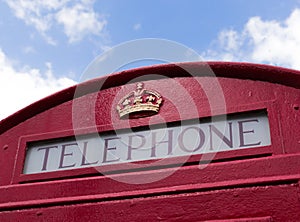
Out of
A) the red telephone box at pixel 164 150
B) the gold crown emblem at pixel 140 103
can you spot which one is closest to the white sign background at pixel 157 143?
the red telephone box at pixel 164 150

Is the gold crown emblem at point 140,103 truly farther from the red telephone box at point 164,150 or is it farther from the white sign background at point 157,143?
the white sign background at point 157,143

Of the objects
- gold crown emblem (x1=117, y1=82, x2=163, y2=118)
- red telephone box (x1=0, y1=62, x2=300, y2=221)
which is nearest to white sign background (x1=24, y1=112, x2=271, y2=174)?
red telephone box (x1=0, y1=62, x2=300, y2=221)

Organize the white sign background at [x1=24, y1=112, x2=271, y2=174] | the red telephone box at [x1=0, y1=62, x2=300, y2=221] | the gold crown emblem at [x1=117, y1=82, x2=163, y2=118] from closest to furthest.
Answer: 1. the red telephone box at [x1=0, y1=62, x2=300, y2=221]
2. the white sign background at [x1=24, y1=112, x2=271, y2=174]
3. the gold crown emblem at [x1=117, y1=82, x2=163, y2=118]

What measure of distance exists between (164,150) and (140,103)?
1.34 ft

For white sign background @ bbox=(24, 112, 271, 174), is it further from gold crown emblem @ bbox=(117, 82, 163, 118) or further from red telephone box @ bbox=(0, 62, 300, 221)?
gold crown emblem @ bbox=(117, 82, 163, 118)

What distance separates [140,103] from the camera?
3211 millimetres

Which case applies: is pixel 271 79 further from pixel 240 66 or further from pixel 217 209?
pixel 217 209

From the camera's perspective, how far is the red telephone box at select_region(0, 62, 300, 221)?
270 cm

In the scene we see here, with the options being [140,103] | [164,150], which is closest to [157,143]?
[164,150]

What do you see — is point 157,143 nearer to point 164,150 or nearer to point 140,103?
point 164,150

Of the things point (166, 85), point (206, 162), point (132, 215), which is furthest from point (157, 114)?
point (132, 215)

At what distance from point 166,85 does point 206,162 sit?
0.67m

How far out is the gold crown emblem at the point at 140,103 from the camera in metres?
3.17

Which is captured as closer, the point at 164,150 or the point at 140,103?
the point at 164,150
